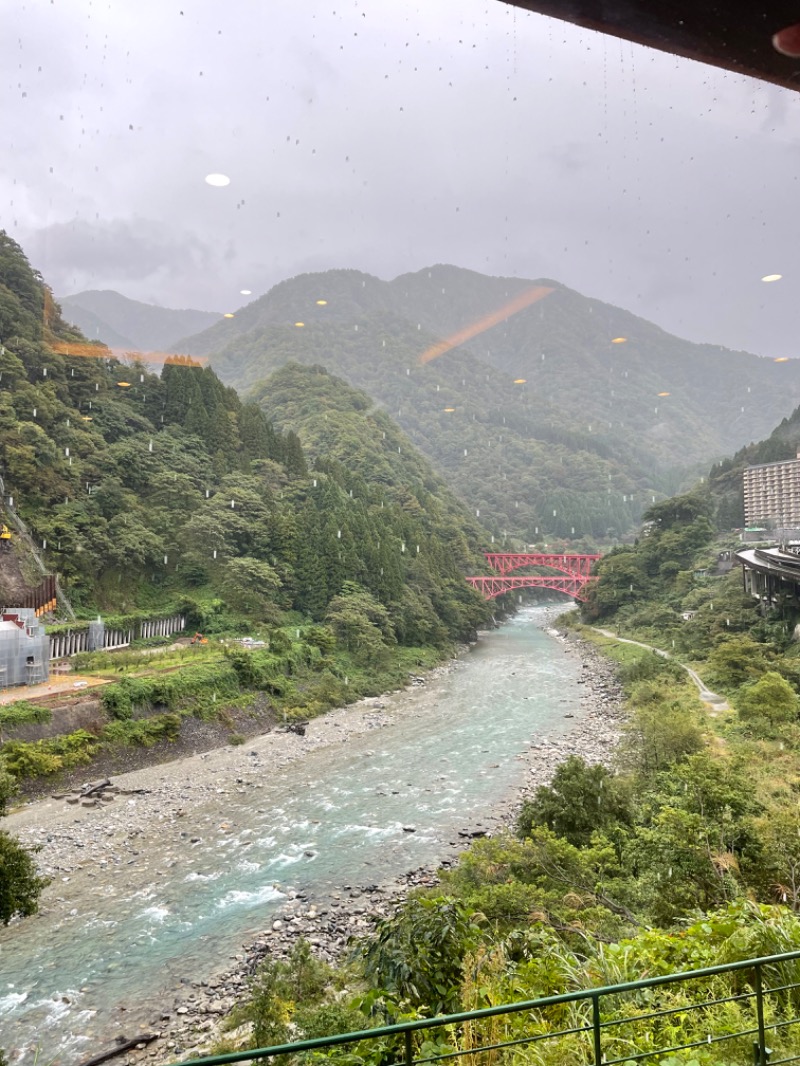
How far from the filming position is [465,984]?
13.5ft

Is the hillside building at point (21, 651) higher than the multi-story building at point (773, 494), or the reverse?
the multi-story building at point (773, 494)

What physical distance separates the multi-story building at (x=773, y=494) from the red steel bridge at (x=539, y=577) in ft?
48.6

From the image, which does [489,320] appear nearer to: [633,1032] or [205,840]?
[205,840]

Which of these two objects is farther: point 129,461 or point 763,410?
point 763,410

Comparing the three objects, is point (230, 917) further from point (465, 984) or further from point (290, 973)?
point (465, 984)

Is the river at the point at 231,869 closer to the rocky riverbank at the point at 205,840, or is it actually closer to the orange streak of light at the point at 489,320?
the rocky riverbank at the point at 205,840

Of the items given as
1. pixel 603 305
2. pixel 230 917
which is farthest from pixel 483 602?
pixel 603 305

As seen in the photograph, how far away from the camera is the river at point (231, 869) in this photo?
332 inches

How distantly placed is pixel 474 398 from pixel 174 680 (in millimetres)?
107190

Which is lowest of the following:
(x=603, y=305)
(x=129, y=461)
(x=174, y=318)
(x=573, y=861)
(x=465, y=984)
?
(x=573, y=861)

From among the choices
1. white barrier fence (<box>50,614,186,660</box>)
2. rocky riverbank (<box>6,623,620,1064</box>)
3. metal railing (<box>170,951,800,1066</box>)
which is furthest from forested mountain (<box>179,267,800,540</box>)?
metal railing (<box>170,951,800,1066</box>)

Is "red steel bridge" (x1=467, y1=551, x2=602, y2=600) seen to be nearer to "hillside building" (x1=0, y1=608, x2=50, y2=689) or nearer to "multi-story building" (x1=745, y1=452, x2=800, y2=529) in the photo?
"multi-story building" (x1=745, y1=452, x2=800, y2=529)

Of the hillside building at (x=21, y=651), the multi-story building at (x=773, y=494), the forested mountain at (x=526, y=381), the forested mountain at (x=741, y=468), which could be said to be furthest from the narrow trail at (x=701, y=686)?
the forested mountain at (x=526, y=381)

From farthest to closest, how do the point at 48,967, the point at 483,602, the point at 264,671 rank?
the point at 483,602, the point at 264,671, the point at 48,967
